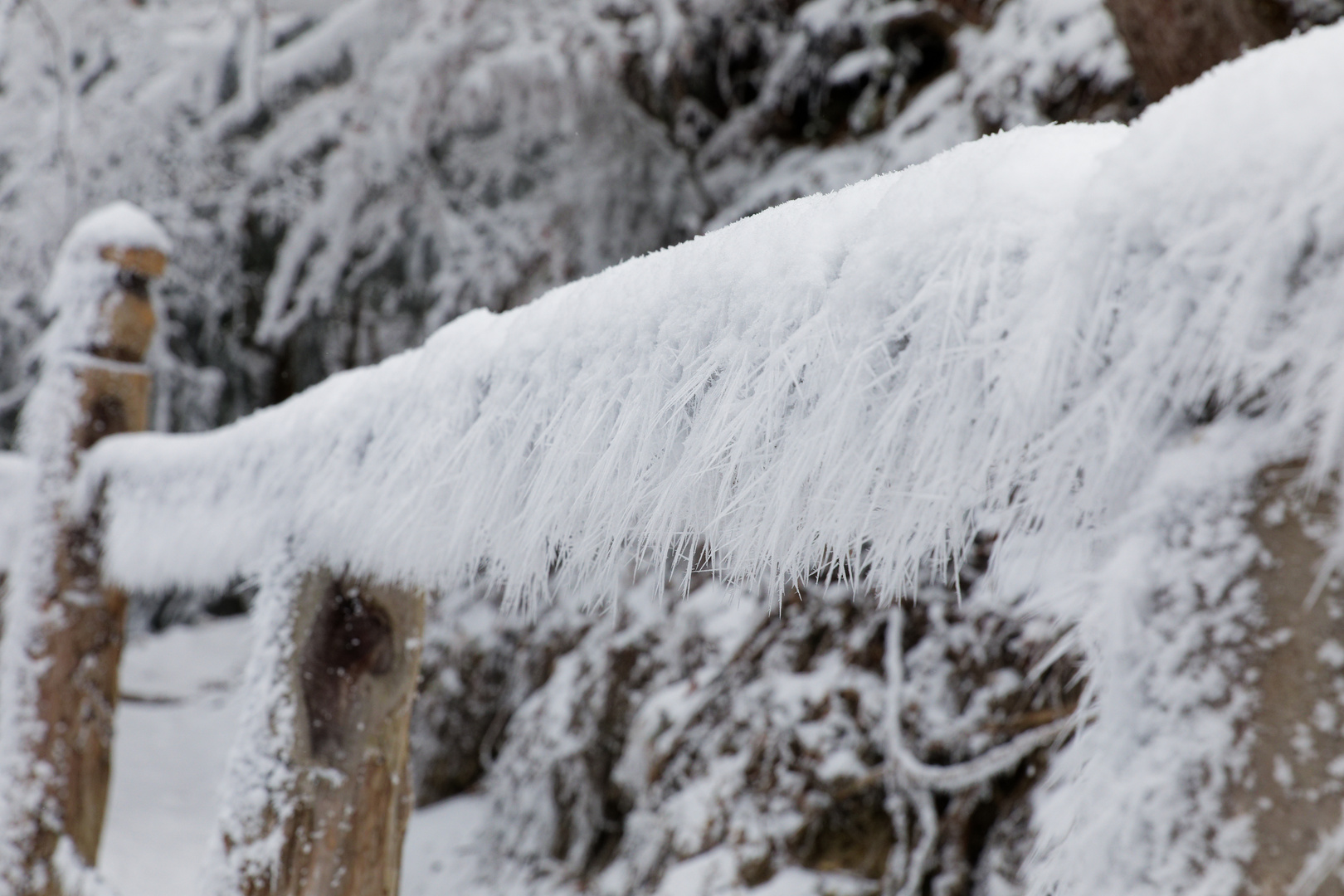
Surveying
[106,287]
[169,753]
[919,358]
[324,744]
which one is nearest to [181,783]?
[169,753]

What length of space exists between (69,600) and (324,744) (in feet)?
3.73

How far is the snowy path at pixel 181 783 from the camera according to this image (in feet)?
8.90

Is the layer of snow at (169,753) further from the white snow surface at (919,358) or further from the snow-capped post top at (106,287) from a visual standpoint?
the white snow surface at (919,358)

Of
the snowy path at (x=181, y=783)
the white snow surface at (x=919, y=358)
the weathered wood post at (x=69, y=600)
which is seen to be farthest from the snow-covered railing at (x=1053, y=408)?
the snowy path at (x=181, y=783)

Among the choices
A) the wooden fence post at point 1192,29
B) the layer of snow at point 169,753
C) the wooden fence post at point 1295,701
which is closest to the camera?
the wooden fence post at point 1295,701

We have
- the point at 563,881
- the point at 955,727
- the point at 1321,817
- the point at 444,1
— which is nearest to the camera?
the point at 1321,817

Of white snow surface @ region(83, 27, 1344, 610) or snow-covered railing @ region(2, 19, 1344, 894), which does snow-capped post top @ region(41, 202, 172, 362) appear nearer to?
white snow surface @ region(83, 27, 1344, 610)

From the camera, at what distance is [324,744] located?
1007mm

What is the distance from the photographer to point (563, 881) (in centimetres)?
250

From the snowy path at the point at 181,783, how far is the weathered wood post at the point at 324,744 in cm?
99

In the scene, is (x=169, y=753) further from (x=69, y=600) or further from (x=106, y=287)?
(x=106, y=287)

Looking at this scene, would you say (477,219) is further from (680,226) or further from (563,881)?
(563,881)

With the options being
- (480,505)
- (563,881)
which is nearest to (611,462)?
(480,505)

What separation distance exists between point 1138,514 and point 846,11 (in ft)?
10.5
